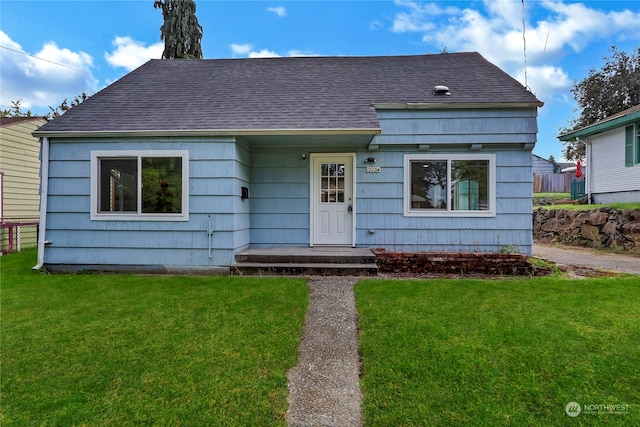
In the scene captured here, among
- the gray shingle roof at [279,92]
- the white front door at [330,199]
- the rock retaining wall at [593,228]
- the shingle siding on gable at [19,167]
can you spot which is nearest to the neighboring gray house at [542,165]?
the rock retaining wall at [593,228]

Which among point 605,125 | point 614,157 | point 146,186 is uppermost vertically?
point 605,125

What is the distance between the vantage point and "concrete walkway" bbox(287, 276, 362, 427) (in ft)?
6.56

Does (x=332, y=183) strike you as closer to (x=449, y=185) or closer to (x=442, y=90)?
(x=449, y=185)

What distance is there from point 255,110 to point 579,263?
7103 millimetres

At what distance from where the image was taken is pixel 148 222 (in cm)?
561

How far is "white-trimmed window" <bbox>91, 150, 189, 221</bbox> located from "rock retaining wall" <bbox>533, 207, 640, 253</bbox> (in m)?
10.1

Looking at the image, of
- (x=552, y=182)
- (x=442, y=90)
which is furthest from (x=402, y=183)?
(x=552, y=182)

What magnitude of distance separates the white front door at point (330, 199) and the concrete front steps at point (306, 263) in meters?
0.64

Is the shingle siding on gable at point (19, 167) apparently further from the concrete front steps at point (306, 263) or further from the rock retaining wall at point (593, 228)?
the rock retaining wall at point (593, 228)

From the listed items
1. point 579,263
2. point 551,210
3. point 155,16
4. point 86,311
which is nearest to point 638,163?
point 551,210

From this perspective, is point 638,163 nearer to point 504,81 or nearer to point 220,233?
point 504,81

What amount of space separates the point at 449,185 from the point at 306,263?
3251mm

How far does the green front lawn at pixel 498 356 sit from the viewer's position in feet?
6.50

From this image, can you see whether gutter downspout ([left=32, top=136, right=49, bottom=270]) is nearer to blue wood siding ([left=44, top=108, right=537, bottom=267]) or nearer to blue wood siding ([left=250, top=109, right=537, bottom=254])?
blue wood siding ([left=44, top=108, right=537, bottom=267])
